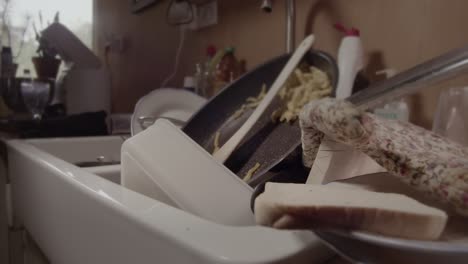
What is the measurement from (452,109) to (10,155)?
97 centimetres

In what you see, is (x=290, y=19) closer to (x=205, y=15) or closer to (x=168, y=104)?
(x=168, y=104)

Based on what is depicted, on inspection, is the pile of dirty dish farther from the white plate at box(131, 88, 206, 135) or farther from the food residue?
the white plate at box(131, 88, 206, 135)

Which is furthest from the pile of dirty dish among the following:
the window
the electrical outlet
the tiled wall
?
the window

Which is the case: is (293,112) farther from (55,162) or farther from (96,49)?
(96,49)

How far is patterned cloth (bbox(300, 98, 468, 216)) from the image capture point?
22cm

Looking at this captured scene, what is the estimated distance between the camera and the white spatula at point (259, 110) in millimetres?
576

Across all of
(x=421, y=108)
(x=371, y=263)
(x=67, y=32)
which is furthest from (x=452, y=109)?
(x=67, y=32)

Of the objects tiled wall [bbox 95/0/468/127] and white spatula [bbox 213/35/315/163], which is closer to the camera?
white spatula [bbox 213/35/315/163]

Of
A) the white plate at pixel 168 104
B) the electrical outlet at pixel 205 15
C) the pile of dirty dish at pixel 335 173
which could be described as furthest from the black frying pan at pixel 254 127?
the electrical outlet at pixel 205 15

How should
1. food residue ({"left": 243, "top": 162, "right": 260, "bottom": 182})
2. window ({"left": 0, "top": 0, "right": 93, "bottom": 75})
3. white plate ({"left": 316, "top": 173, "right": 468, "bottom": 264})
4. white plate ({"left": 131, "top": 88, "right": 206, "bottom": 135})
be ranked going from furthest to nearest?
window ({"left": 0, "top": 0, "right": 93, "bottom": 75}) < white plate ({"left": 131, "top": 88, "right": 206, "bottom": 135}) < food residue ({"left": 243, "top": 162, "right": 260, "bottom": 182}) < white plate ({"left": 316, "top": 173, "right": 468, "bottom": 264})

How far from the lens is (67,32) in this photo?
1352 millimetres

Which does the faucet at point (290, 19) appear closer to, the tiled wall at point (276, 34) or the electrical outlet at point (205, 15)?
the tiled wall at point (276, 34)

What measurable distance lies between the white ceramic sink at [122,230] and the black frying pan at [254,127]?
0.20 metres

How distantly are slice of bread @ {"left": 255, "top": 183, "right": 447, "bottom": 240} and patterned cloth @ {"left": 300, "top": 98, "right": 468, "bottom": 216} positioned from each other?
0.8 inches
